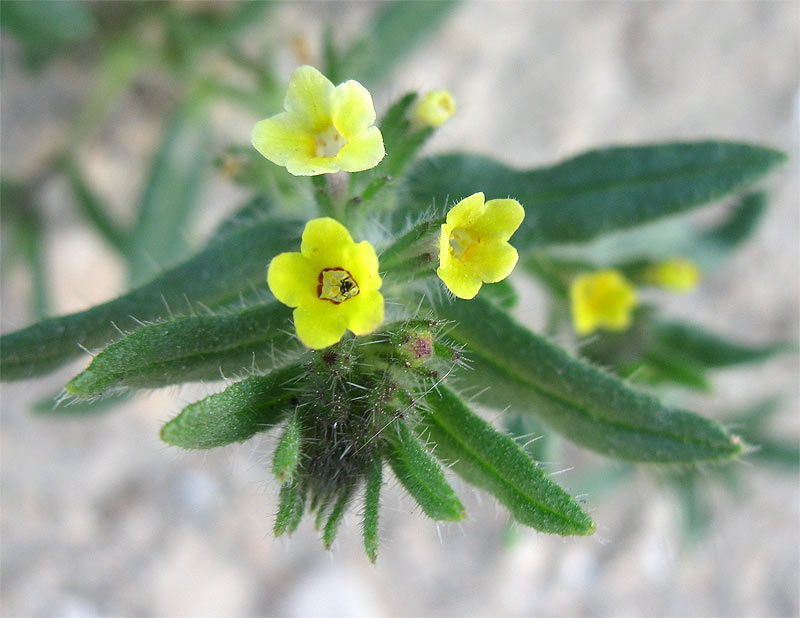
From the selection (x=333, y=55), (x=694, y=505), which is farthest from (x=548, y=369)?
(x=694, y=505)

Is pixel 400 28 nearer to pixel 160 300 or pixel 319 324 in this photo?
pixel 160 300

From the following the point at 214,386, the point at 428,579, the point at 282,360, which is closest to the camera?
the point at 282,360

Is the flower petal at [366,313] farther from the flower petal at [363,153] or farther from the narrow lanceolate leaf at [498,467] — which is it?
the narrow lanceolate leaf at [498,467]

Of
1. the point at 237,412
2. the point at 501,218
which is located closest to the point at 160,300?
the point at 237,412

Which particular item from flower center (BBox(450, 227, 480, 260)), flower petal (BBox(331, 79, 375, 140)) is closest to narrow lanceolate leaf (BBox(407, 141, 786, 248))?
flower center (BBox(450, 227, 480, 260))

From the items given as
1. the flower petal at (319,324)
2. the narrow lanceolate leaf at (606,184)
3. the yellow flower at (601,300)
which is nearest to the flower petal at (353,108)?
the flower petal at (319,324)

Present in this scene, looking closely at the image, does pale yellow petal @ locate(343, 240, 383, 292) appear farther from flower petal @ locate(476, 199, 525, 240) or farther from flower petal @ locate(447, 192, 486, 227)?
flower petal @ locate(476, 199, 525, 240)

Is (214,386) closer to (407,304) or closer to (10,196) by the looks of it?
(407,304)
